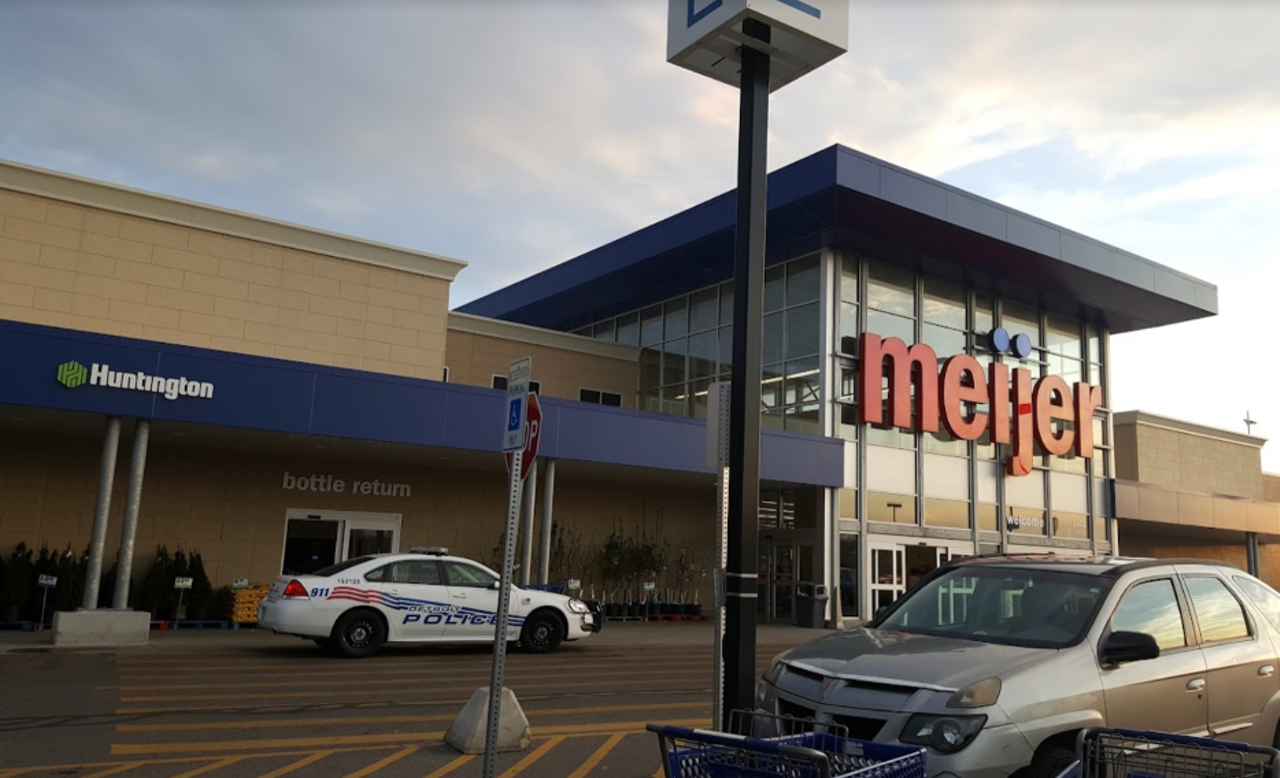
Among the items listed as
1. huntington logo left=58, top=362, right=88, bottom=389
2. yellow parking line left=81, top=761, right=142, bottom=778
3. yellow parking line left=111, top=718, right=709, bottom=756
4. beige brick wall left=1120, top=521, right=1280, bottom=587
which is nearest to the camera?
yellow parking line left=81, top=761, right=142, bottom=778

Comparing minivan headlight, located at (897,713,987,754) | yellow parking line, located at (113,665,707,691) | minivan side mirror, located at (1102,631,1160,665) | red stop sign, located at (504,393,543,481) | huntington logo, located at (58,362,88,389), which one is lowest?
yellow parking line, located at (113,665,707,691)

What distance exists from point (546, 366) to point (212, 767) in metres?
21.9

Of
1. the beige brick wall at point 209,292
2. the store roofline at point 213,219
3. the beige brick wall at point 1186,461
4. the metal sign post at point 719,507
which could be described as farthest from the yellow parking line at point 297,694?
the beige brick wall at point 1186,461

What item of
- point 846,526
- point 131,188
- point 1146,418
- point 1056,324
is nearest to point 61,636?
point 131,188

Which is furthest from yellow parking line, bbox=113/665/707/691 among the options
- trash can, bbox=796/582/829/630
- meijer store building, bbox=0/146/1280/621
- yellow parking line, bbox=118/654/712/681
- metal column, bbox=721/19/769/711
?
trash can, bbox=796/582/829/630

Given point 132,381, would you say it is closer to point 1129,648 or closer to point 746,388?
point 746,388

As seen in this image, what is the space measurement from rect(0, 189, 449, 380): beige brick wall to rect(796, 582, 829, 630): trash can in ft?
35.2

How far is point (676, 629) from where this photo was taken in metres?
22.9

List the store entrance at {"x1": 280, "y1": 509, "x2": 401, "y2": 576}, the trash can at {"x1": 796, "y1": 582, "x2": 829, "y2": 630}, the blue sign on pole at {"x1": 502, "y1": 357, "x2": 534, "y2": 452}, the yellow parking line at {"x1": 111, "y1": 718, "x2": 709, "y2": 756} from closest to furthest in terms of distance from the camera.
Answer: the blue sign on pole at {"x1": 502, "y1": 357, "x2": 534, "y2": 452}, the yellow parking line at {"x1": 111, "y1": 718, "x2": 709, "y2": 756}, the store entrance at {"x1": 280, "y1": 509, "x2": 401, "y2": 576}, the trash can at {"x1": 796, "y1": 582, "x2": 829, "y2": 630}

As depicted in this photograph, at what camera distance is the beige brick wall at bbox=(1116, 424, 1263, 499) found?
38.6 m

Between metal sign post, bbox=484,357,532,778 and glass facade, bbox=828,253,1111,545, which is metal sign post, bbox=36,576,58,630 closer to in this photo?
metal sign post, bbox=484,357,532,778

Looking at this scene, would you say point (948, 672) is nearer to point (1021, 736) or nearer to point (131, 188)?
point (1021, 736)

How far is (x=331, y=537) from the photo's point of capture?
2236 cm

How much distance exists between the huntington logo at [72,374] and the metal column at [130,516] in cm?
117
